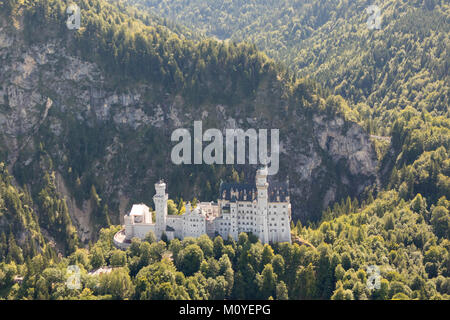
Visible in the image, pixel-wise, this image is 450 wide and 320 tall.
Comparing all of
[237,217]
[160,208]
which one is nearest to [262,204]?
[237,217]

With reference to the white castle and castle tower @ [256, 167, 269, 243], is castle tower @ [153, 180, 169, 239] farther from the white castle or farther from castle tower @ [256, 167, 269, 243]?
castle tower @ [256, 167, 269, 243]

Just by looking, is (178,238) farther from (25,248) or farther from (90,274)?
(25,248)

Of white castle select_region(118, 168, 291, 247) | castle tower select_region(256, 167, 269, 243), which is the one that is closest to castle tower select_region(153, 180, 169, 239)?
white castle select_region(118, 168, 291, 247)

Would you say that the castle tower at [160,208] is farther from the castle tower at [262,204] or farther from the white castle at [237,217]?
the castle tower at [262,204]

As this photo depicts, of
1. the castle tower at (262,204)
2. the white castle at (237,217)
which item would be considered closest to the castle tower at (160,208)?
the white castle at (237,217)
